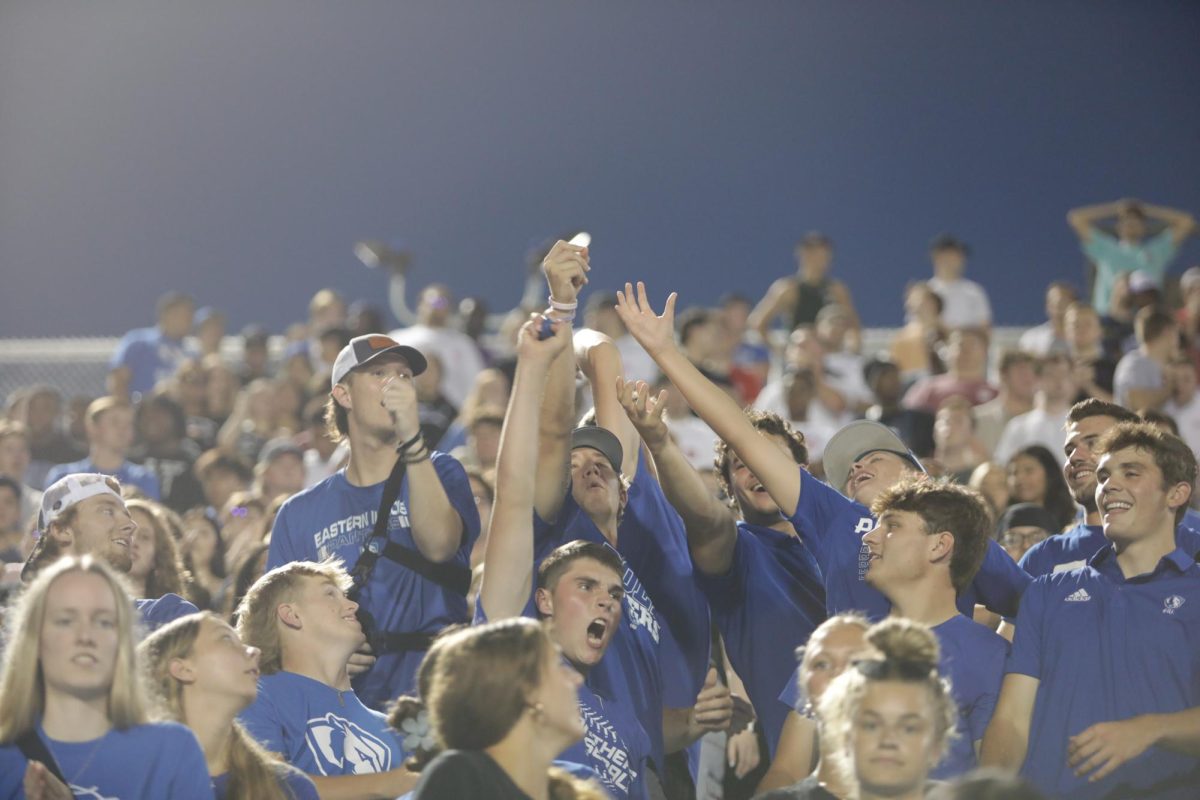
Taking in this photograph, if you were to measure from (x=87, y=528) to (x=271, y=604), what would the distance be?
84 cm

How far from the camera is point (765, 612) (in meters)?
5.20

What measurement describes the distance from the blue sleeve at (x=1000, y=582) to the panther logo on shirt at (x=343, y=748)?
183cm

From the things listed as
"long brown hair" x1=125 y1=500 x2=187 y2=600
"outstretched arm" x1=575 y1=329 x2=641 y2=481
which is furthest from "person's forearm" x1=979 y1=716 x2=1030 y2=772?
"long brown hair" x1=125 y1=500 x2=187 y2=600

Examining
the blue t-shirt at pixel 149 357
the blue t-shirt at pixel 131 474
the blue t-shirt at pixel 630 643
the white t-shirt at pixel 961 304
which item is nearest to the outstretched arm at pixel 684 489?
the blue t-shirt at pixel 630 643

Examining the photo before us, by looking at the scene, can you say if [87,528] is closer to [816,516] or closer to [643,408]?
[643,408]

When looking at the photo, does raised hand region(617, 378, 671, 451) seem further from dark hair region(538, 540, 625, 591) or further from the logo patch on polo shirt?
the logo patch on polo shirt

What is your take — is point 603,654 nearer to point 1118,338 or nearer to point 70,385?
point 1118,338

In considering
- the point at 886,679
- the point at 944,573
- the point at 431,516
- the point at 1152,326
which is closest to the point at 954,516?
the point at 944,573

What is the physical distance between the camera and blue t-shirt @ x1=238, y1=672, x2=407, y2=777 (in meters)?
4.42

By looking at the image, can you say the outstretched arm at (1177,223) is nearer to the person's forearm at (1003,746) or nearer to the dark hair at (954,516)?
the dark hair at (954,516)

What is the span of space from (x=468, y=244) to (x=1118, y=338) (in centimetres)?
803

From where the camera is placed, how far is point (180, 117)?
1669 centimetres

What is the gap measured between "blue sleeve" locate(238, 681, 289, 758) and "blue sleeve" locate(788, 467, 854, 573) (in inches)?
61.0

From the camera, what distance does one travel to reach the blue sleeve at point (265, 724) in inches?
172
